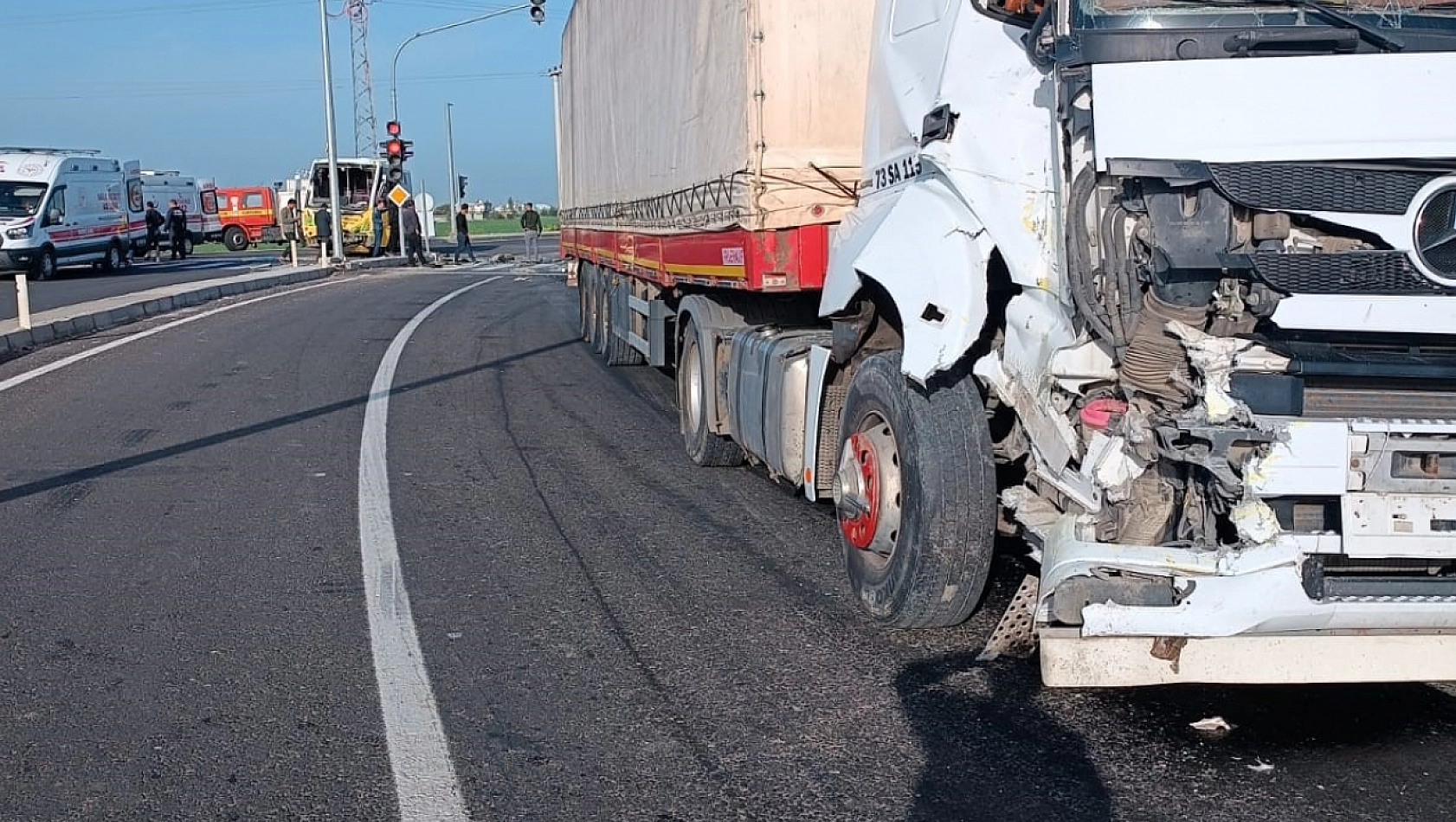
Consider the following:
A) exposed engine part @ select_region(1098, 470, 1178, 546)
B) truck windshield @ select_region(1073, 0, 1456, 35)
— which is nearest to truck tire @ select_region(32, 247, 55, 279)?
truck windshield @ select_region(1073, 0, 1456, 35)

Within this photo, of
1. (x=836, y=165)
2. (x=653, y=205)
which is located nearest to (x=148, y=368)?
(x=653, y=205)

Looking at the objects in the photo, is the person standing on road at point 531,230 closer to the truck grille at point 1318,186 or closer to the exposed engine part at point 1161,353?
the exposed engine part at point 1161,353

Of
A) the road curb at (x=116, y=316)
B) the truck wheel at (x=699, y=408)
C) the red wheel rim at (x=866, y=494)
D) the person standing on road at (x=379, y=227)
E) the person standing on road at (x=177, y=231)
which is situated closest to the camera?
the red wheel rim at (x=866, y=494)

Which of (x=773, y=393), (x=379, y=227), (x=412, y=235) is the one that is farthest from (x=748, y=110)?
(x=379, y=227)

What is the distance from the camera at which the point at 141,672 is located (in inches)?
195

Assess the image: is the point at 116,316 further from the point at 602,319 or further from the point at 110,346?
the point at 602,319

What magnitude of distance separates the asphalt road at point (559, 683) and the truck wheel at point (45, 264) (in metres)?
24.5

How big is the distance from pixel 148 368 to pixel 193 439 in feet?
15.5

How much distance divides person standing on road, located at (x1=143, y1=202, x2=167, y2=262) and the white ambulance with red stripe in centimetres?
497

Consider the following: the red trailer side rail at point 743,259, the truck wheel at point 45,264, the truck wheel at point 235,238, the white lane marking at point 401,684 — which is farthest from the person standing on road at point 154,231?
the white lane marking at point 401,684

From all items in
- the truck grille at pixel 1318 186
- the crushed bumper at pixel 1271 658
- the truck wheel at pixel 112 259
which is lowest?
the crushed bumper at pixel 1271 658

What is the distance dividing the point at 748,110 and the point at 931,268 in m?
2.66

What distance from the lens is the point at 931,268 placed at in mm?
4727

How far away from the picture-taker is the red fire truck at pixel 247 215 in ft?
189
